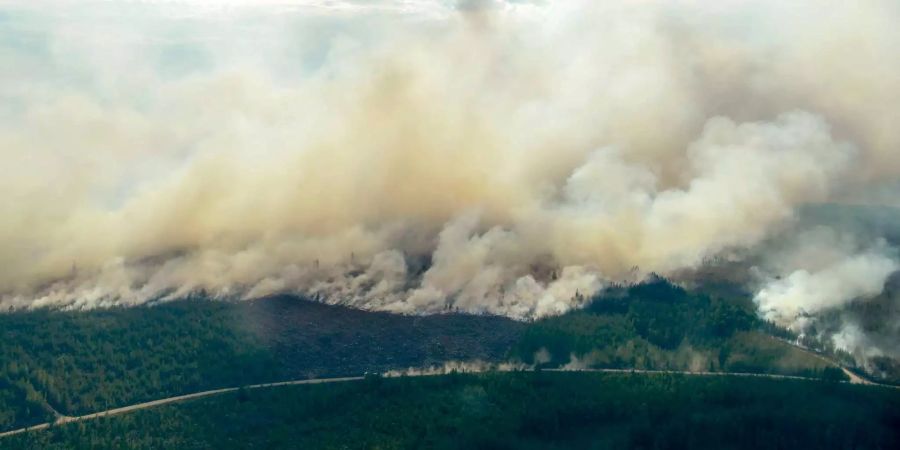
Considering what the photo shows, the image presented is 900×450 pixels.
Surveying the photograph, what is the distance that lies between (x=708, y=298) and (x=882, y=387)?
624 inches

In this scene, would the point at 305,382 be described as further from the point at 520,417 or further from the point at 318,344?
the point at 520,417

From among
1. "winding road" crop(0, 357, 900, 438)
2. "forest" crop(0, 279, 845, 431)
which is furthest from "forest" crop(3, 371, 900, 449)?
"forest" crop(0, 279, 845, 431)

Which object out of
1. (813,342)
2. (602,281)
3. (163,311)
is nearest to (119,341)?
(163,311)

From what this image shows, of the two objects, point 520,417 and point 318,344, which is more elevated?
point 318,344

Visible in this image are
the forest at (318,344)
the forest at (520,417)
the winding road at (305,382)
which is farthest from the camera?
the forest at (318,344)

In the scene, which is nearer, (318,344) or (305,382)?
(305,382)

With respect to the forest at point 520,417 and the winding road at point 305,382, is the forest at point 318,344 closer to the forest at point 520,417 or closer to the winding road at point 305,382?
the winding road at point 305,382

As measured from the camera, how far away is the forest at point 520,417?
65.9 m

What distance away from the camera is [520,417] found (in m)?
69.7

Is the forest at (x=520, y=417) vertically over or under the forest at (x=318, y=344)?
under

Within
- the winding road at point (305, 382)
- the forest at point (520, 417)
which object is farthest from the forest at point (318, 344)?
the forest at point (520, 417)

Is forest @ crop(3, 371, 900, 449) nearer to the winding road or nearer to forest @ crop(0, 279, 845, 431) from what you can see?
the winding road

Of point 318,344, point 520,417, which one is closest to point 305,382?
point 318,344

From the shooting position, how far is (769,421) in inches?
2611
